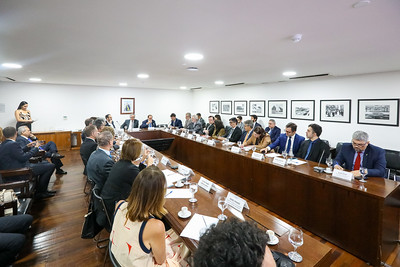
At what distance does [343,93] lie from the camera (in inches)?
205

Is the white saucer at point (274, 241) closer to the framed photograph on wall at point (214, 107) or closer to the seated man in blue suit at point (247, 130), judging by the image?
the seated man in blue suit at point (247, 130)

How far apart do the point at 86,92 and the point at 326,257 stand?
353 inches

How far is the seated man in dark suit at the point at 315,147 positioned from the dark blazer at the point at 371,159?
41 centimetres

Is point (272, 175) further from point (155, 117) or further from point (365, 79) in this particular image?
point (155, 117)

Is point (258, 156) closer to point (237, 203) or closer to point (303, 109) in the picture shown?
point (237, 203)

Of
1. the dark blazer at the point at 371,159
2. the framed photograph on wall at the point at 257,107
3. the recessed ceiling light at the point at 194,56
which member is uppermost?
the recessed ceiling light at the point at 194,56

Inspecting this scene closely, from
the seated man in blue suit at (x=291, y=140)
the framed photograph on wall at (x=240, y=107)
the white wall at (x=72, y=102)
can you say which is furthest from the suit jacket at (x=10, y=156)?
the framed photograph on wall at (x=240, y=107)

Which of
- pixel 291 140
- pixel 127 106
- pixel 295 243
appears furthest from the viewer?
pixel 127 106

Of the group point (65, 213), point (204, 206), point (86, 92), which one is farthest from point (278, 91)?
point (86, 92)

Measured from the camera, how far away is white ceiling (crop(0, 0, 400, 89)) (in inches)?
61.0

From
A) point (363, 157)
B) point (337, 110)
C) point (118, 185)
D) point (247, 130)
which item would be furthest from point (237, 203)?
point (337, 110)

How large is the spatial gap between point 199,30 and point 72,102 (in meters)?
7.63

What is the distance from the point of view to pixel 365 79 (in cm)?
482

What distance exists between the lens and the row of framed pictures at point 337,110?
4504mm
